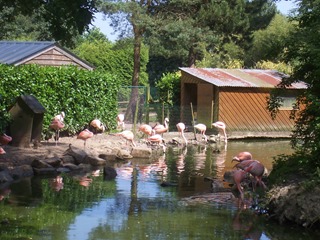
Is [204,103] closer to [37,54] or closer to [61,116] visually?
[37,54]

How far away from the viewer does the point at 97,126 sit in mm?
23844

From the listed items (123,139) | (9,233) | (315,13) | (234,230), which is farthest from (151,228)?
(123,139)

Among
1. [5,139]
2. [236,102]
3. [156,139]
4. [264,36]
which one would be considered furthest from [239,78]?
[5,139]

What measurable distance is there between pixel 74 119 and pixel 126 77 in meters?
23.5

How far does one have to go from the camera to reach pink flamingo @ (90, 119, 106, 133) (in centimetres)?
2372

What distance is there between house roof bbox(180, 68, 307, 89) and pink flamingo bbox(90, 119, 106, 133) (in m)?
6.62

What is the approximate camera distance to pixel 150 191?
14805mm

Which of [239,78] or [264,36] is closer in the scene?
[239,78]

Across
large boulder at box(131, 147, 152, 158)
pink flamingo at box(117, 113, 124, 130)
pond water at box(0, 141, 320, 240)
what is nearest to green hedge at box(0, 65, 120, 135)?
pink flamingo at box(117, 113, 124, 130)

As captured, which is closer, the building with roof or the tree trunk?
the building with roof

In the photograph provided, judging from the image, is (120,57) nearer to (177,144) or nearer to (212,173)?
(177,144)

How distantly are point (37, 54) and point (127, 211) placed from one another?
53.1 ft

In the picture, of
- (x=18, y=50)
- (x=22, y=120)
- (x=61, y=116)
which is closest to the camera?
(x=22, y=120)

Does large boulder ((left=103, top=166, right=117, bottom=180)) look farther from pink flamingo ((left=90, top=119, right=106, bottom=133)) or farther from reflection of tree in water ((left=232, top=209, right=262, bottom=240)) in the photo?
pink flamingo ((left=90, top=119, right=106, bottom=133))
